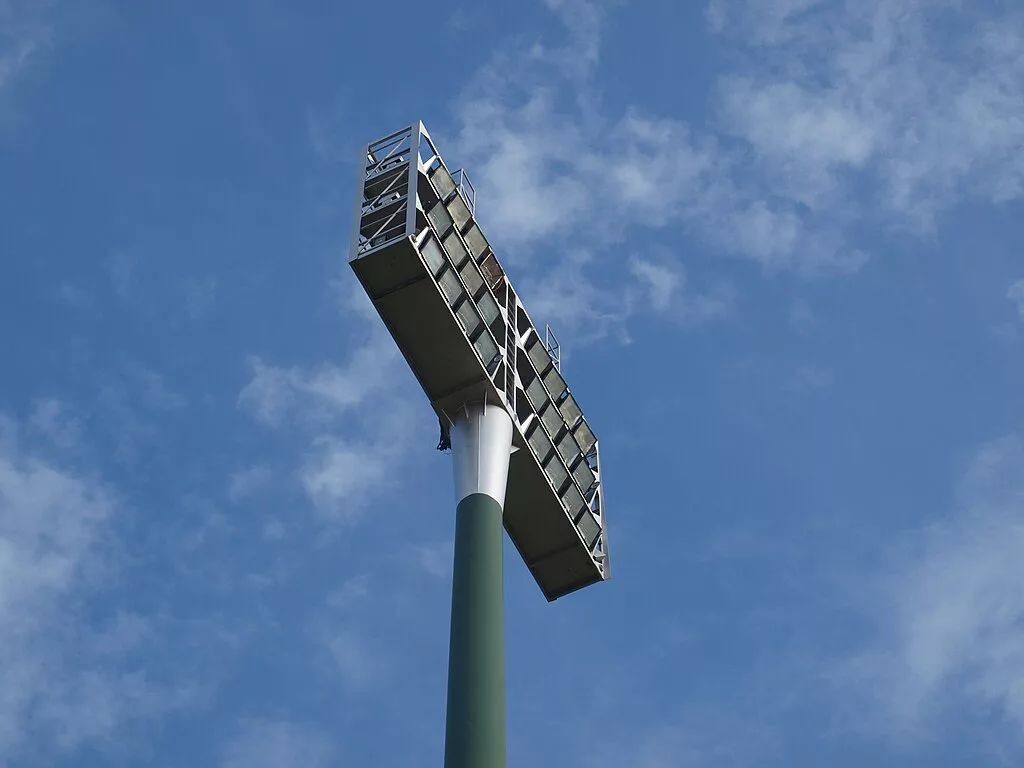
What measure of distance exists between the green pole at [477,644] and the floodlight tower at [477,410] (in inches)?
0.9

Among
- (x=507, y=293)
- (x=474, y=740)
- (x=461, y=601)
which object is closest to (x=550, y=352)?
(x=507, y=293)

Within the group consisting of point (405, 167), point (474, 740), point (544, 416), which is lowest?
point (474, 740)

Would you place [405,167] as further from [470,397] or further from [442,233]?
[470,397]

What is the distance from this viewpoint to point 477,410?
95.3 feet

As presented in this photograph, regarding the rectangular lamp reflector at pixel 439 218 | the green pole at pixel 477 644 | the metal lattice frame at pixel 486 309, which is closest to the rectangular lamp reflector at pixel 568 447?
the metal lattice frame at pixel 486 309

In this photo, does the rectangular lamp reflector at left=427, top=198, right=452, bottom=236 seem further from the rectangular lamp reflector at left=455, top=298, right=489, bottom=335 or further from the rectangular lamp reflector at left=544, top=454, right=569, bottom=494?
the rectangular lamp reflector at left=544, top=454, right=569, bottom=494

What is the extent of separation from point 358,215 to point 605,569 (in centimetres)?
992

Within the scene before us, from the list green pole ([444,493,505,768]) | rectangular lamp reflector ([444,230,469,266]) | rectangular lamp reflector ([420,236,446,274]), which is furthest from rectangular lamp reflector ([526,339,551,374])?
green pole ([444,493,505,768])

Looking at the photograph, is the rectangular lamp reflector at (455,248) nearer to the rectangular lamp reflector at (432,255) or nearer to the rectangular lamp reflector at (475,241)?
the rectangular lamp reflector at (432,255)

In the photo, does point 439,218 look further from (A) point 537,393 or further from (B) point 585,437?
(B) point 585,437

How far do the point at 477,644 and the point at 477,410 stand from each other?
6220 millimetres

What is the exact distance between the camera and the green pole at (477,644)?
22.7 metres

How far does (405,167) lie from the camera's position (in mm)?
29938

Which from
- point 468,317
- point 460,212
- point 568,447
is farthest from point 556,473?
point 460,212
